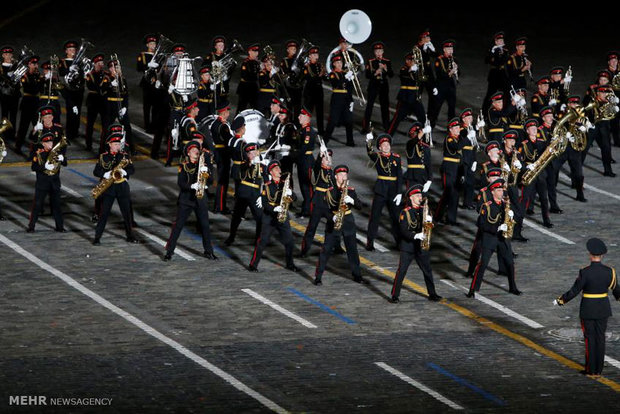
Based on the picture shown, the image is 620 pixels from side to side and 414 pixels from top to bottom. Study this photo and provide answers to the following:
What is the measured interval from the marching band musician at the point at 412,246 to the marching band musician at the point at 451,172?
433cm

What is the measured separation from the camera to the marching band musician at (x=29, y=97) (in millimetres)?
31203

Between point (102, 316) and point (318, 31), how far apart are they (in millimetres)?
20957

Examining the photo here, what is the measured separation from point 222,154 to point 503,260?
6591mm

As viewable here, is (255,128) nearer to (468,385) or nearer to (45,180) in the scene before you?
(45,180)

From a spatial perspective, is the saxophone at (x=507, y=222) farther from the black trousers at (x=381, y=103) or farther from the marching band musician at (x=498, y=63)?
the marching band musician at (x=498, y=63)

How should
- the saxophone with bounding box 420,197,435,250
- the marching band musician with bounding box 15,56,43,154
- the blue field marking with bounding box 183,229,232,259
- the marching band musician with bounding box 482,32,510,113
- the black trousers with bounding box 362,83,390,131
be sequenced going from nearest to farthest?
the saxophone with bounding box 420,197,435,250 → the blue field marking with bounding box 183,229,232,259 → the marching band musician with bounding box 15,56,43,154 → the black trousers with bounding box 362,83,390,131 → the marching band musician with bounding box 482,32,510,113

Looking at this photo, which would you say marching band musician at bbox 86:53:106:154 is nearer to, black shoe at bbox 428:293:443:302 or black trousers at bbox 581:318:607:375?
black shoe at bbox 428:293:443:302

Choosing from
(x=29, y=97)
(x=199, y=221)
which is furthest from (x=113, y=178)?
(x=29, y=97)

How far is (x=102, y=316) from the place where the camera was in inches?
843

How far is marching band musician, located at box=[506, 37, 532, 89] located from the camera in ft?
108

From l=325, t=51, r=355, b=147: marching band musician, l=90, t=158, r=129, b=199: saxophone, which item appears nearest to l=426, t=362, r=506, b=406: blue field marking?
l=90, t=158, r=129, b=199: saxophone

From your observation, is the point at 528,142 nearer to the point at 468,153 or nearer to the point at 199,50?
the point at 468,153

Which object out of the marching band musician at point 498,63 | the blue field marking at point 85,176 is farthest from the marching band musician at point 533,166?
the blue field marking at point 85,176

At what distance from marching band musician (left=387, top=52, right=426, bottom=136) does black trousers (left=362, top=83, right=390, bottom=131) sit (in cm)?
60
